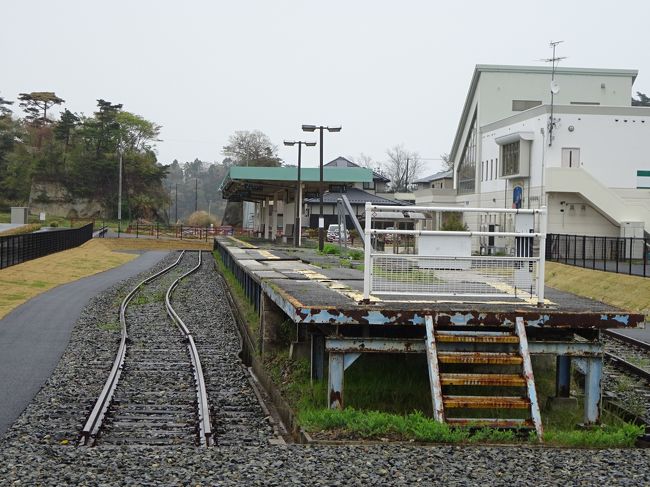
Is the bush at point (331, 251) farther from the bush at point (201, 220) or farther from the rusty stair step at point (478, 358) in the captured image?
the bush at point (201, 220)

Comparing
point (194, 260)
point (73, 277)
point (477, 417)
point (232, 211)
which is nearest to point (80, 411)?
point (477, 417)

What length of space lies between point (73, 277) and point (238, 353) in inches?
826

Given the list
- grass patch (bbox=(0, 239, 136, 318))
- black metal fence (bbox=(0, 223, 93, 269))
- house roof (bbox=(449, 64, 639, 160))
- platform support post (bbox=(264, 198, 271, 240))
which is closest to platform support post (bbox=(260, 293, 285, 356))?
grass patch (bbox=(0, 239, 136, 318))

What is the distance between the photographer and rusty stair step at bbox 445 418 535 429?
346 inches

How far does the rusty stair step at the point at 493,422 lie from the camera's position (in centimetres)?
879

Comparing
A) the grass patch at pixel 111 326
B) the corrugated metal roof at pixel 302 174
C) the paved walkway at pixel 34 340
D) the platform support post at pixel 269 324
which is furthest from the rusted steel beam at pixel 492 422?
the corrugated metal roof at pixel 302 174

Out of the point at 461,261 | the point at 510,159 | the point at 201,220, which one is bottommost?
the point at 201,220

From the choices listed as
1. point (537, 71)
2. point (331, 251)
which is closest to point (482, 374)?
point (331, 251)

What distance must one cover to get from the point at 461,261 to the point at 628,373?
5.01 metres

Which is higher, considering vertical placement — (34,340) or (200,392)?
(200,392)

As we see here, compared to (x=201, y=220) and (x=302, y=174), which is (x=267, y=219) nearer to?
(x=302, y=174)

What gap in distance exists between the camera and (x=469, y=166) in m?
64.3

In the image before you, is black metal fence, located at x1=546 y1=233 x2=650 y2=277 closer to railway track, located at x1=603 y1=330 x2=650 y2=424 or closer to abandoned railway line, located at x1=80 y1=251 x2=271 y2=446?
railway track, located at x1=603 y1=330 x2=650 y2=424

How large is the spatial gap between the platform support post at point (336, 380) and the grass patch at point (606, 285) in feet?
45.0
